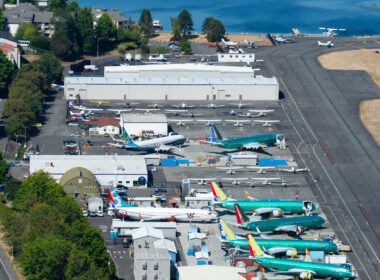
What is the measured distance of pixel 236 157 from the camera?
644 feet

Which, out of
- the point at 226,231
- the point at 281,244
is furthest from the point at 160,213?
the point at 281,244

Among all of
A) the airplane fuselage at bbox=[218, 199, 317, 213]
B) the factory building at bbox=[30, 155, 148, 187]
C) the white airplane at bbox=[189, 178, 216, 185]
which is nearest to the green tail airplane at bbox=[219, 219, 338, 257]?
the airplane fuselage at bbox=[218, 199, 317, 213]

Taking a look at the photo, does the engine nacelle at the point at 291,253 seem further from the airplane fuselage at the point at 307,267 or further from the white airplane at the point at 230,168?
the white airplane at the point at 230,168

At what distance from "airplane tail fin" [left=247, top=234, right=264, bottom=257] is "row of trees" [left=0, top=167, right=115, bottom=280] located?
78.5 ft

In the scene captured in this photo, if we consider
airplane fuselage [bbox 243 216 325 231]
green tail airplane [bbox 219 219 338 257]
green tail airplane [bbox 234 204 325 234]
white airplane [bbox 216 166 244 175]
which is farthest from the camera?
white airplane [bbox 216 166 244 175]

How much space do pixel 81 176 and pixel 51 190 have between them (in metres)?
10.9

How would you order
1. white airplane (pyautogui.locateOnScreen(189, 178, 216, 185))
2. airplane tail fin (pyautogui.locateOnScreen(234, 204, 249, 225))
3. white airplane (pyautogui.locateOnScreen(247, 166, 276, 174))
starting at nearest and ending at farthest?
1. airplane tail fin (pyautogui.locateOnScreen(234, 204, 249, 225))
2. white airplane (pyautogui.locateOnScreen(189, 178, 216, 185))
3. white airplane (pyautogui.locateOnScreen(247, 166, 276, 174))

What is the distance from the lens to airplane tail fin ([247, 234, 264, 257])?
150500mm

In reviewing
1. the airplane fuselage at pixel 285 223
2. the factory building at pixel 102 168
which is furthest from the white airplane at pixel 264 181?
the factory building at pixel 102 168

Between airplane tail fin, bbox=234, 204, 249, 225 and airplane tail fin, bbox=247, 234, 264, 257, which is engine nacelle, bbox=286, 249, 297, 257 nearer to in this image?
airplane tail fin, bbox=247, 234, 264, 257

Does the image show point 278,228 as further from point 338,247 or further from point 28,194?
point 28,194

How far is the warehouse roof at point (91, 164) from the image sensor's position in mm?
181750

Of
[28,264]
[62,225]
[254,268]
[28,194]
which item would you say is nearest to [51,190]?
[28,194]

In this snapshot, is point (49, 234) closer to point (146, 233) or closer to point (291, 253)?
point (146, 233)
